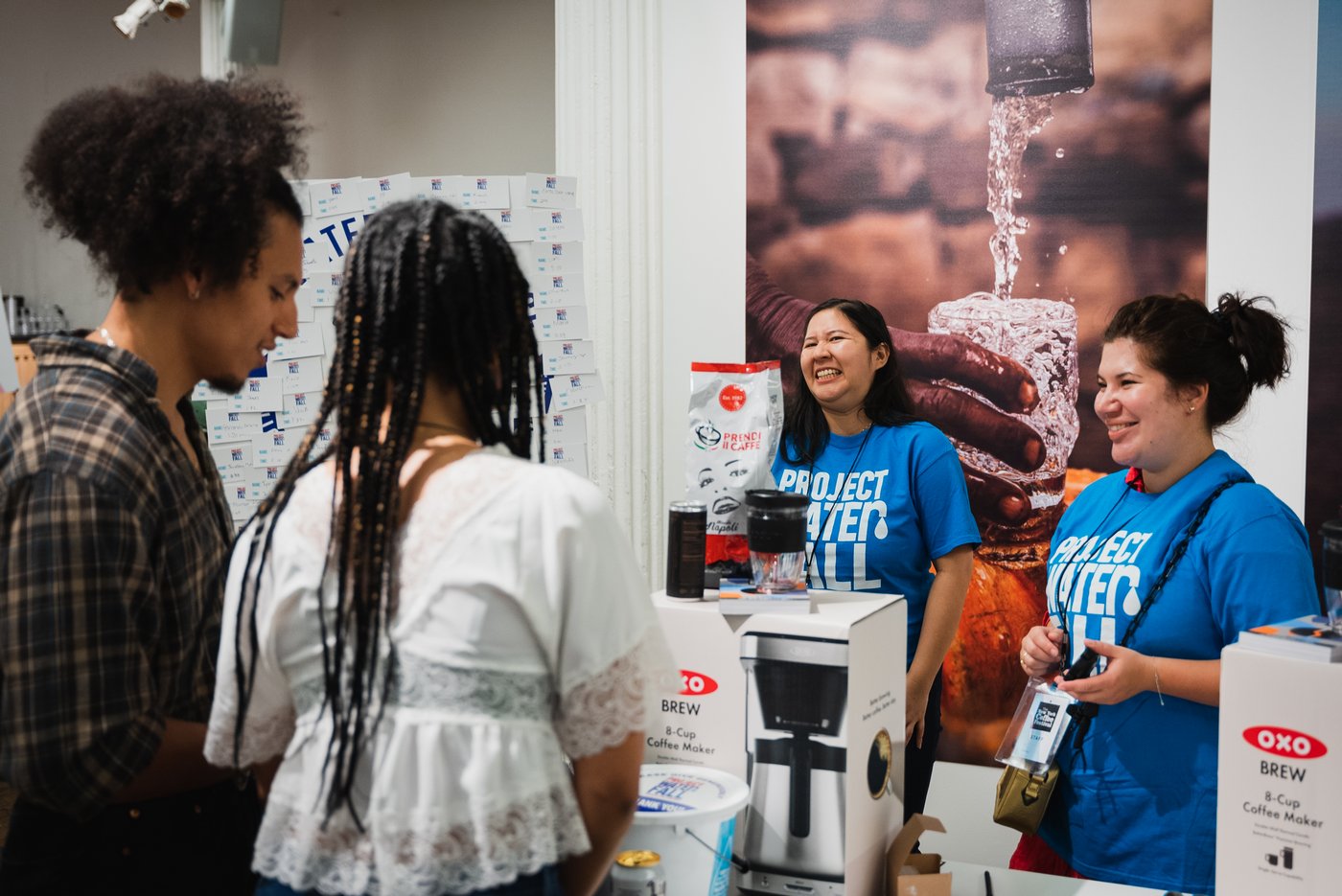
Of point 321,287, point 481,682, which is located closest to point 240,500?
point 321,287

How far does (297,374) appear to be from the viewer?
393cm

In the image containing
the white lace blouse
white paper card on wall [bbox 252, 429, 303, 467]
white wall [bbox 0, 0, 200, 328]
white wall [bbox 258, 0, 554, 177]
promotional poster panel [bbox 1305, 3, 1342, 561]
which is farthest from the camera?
white wall [bbox 0, 0, 200, 328]

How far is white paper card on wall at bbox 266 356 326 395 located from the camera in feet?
12.8

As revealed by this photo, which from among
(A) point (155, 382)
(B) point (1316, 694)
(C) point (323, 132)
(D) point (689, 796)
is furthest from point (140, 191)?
(C) point (323, 132)

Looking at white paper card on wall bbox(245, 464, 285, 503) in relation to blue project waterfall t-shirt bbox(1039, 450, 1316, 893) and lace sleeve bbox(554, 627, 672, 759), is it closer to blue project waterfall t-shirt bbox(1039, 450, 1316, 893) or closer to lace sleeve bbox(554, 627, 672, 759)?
blue project waterfall t-shirt bbox(1039, 450, 1316, 893)

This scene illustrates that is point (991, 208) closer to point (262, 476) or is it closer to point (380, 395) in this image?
point (262, 476)

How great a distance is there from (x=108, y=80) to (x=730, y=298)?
13.6 ft

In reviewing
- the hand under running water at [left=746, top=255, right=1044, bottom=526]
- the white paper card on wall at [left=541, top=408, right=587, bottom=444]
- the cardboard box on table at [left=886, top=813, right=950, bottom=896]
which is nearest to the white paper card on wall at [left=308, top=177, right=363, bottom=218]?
the white paper card on wall at [left=541, top=408, right=587, bottom=444]

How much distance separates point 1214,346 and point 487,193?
2.47 meters

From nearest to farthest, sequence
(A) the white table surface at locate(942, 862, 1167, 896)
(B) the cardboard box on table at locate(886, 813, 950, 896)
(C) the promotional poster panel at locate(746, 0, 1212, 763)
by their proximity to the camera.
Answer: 1. (B) the cardboard box on table at locate(886, 813, 950, 896)
2. (A) the white table surface at locate(942, 862, 1167, 896)
3. (C) the promotional poster panel at locate(746, 0, 1212, 763)

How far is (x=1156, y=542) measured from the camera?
6.45 ft

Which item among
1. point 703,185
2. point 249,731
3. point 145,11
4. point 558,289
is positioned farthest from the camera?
point 145,11

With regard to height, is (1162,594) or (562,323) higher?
(562,323)

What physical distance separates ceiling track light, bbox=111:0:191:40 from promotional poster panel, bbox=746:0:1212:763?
7.35ft
